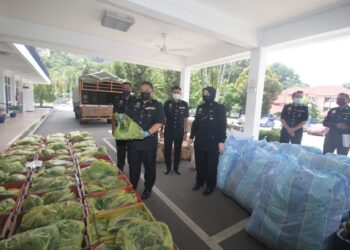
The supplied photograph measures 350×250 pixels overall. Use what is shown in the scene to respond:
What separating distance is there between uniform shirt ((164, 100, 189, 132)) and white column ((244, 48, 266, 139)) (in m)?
1.81

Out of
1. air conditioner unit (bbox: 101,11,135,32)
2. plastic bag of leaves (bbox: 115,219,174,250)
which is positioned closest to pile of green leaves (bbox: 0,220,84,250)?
plastic bag of leaves (bbox: 115,219,174,250)

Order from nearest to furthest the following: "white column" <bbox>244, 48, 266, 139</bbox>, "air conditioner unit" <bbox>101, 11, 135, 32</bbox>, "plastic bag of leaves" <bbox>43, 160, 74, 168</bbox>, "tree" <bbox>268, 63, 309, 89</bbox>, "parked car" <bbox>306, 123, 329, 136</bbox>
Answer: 1. "plastic bag of leaves" <bbox>43, 160, 74, 168</bbox>
2. "air conditioner unit" <bbox>101, 11, 135, 32</bbox>
3. "white column" <bbox>244, 48, 266, 139</bbox>
4. "parked car" <bbox>306, 123, 329, 136</bbox>
5. "tree" <bbox>268, 63, 309, 89</bbox>

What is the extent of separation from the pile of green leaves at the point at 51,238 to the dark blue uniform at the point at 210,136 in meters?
2.02

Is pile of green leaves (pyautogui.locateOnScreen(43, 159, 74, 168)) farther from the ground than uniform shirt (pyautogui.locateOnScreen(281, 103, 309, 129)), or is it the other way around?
uniform shirt (pyautogui.locateOnScreen(281, 103, 309, 129))

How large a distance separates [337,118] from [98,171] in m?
4.08

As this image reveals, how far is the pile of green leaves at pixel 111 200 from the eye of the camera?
173cm

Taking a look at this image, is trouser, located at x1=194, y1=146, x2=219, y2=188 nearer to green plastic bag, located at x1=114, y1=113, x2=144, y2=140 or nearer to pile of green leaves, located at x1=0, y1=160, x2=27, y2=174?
green plastic bag, located at x1=114, y1=113, x2=144, y2=140

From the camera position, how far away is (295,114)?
4.09 meters

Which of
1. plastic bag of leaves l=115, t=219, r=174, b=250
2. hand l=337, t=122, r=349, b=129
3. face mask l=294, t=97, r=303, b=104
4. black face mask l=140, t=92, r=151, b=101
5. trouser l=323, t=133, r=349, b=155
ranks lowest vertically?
plastic bag of leaves l=115, t=219, r=174, b=250

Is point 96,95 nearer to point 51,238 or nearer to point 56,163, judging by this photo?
point 56,163

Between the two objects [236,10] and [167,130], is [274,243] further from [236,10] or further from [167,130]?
[236,10]

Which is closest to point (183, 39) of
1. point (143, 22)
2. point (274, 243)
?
point (143, 22)

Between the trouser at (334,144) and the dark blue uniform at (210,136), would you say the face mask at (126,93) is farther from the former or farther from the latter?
the trouser at (334,144)

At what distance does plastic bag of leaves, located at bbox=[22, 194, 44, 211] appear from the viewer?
1654 mm
